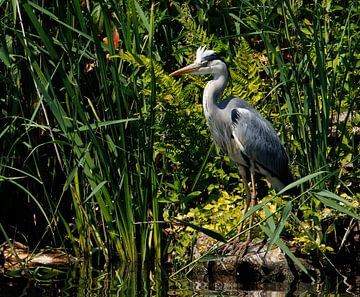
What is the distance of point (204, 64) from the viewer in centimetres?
571

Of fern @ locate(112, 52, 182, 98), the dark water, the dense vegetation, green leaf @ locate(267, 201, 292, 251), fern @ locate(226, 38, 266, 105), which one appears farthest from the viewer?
fern @ locate(226, 38, 266, 105)

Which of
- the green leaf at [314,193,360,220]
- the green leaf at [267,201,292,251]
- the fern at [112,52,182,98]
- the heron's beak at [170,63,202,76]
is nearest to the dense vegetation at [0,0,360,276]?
the fern at [112,52,182,98]

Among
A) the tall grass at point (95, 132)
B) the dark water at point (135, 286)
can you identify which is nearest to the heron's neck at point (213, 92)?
the tall grass at point (95, 132)

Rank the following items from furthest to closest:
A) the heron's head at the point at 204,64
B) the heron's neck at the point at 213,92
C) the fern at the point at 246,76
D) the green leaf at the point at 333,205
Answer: the heron's neck at the point at 213,92, the heron's head at the point at 204,64, the fern at the point at 246,76, the green leaf at the point at 333,205

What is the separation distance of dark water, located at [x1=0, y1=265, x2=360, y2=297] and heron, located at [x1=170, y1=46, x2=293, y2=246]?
852mm

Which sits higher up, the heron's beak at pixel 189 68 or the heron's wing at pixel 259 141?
the heron's beak at pixel 189 68

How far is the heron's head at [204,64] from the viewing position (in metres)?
5.66

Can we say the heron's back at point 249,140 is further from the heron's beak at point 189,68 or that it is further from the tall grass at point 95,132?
the tall grass at point 95,132

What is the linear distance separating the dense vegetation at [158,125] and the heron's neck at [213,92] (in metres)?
0.09

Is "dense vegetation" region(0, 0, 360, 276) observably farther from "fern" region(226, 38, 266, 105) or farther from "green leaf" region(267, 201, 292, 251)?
"green leaf" region(267, 201, 292, 251)

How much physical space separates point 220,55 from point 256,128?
865 millimetres

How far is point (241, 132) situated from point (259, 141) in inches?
5.4

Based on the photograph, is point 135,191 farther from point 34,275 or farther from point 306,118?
point 306,118

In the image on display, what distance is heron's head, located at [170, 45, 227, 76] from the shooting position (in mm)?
5660
